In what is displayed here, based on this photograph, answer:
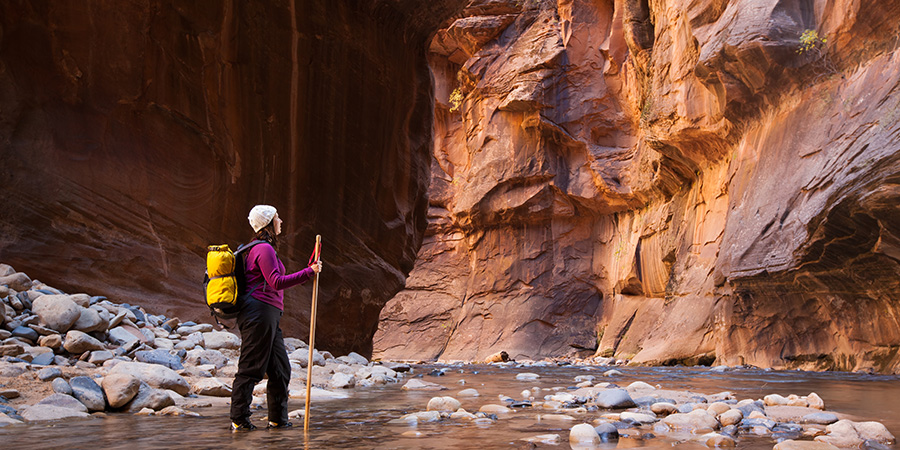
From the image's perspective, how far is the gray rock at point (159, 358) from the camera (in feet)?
18.8

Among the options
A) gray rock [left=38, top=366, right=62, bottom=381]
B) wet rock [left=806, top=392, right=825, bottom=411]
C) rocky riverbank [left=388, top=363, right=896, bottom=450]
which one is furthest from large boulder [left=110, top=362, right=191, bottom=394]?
wet rock [left=806, top=392, right=825, bottom=411]

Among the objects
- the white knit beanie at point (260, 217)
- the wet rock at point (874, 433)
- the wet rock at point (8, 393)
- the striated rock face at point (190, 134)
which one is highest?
the striated rock face at point (190, 134)

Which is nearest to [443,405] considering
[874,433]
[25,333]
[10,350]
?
[874,433]

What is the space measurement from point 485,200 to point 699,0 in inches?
529

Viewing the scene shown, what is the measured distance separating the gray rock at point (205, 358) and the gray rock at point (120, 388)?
5.90 ft

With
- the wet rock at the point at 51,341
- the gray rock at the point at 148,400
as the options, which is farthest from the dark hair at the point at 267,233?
the wet rock at the point at 51,341

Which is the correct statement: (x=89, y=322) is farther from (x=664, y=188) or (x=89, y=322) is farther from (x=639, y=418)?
(x=664, y=188)

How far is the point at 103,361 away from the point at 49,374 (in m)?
0.88

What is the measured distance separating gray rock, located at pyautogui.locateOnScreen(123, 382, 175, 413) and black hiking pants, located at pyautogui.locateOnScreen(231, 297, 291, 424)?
3.32 feet

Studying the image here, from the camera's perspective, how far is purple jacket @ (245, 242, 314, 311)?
12.3ft

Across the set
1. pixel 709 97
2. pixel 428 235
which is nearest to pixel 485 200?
pixel 428 235

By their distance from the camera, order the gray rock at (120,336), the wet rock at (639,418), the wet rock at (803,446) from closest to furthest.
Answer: the wet rock at (803,446)
the wet rock at (639,418)
the gray rock at (120,336)

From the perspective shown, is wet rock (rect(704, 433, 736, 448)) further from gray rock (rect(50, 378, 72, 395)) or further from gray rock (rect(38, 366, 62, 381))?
gray rock (rect(38, 366, 62, 381))

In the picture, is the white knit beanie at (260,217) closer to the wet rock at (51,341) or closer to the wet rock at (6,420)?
the wet rock at (6,420)
